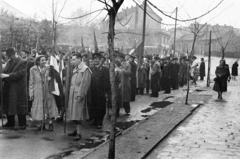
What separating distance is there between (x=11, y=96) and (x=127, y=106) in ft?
12.3

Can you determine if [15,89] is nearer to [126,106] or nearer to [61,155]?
[61,155]

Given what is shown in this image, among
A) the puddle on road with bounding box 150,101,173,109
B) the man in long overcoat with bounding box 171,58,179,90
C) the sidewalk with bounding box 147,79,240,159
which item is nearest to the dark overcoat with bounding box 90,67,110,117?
the sidewalk with bounding box 147,79,240,159

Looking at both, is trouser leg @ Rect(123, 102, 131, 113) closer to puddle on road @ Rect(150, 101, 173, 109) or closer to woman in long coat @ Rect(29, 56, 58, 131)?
puddle on road @ Rect(150, 101, 173, 109)

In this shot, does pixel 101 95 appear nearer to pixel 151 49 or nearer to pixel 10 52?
pixel 10 52

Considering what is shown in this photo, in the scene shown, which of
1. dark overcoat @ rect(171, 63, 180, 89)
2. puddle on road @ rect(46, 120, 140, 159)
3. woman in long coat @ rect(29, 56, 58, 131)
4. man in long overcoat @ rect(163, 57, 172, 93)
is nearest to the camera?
puddle on road @ rect(46, 120, 140, 159)

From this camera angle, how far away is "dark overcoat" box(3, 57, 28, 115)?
292 inches

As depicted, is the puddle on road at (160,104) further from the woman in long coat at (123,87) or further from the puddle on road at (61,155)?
the puddle on road at (61,155)

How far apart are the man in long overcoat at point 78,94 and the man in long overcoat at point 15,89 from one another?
130cm

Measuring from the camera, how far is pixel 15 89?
7.52m

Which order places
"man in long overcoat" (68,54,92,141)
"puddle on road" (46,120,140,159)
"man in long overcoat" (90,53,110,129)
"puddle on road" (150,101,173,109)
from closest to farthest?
1. "puddle on road" (46,120,140,159)
2. "man in long overcoat" (68,54,92,141)
3. "man in long overcoat" (90,53,110,129)
4. "puddle on road" (150,101,173,109)

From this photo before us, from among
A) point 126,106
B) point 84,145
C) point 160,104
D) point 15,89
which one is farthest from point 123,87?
point 84,145

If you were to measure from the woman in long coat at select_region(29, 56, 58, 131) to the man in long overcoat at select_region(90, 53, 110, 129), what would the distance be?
0.97m

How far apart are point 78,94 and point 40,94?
1069mm

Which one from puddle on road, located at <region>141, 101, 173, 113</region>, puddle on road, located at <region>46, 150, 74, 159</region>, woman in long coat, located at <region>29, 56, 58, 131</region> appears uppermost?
woman in long coat, located at <region>29, 56, 58, 131</region>
